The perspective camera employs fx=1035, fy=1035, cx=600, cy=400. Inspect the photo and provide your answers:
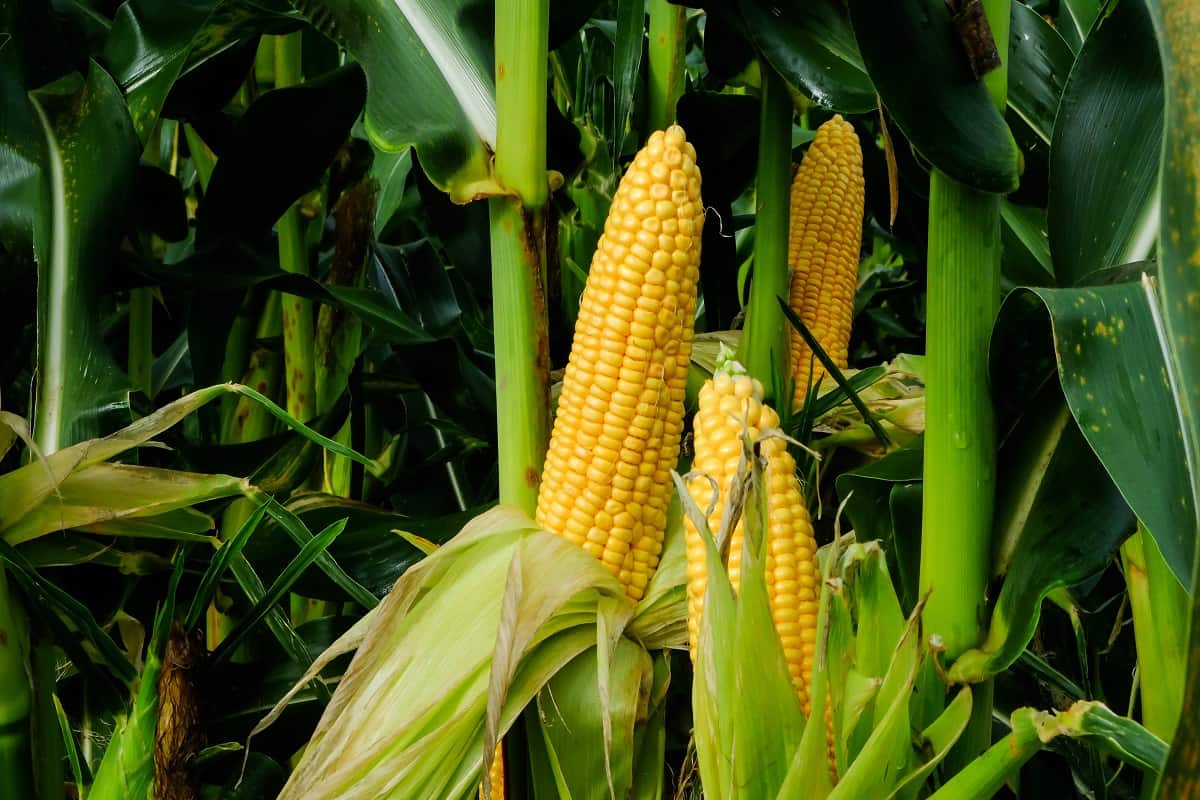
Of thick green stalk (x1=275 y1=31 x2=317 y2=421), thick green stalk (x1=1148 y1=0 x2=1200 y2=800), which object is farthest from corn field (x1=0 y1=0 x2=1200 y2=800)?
thick green stalk (x1=275 y1=31 x2=317 y2=421)

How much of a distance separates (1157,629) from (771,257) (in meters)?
0.49

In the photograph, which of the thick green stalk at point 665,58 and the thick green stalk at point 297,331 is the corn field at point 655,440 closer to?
the thick green stalk at point 665,58

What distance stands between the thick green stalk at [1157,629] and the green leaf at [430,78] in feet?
2.09

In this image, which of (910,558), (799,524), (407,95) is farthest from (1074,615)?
(407,95)

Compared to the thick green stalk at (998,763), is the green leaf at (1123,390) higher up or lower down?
higher up

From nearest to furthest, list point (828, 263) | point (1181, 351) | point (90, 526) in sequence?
point (1181, 351)
point (90, 526)
point (828, 263)

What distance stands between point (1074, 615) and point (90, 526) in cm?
91

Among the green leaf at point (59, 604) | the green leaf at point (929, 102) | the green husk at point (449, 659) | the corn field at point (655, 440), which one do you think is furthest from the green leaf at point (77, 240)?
the green leaf at point (929, 102)

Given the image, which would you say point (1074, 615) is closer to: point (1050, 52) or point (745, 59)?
point (1050, 52)

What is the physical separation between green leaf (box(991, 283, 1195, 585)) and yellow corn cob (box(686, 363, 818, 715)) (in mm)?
197

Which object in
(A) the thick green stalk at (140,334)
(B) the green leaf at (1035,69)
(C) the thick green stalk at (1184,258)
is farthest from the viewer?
(A) the thick green stalk at (140,334)

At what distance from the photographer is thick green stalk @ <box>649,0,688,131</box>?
1.21m

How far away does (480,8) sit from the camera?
102 cm

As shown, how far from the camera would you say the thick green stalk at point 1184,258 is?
369 millimetres
